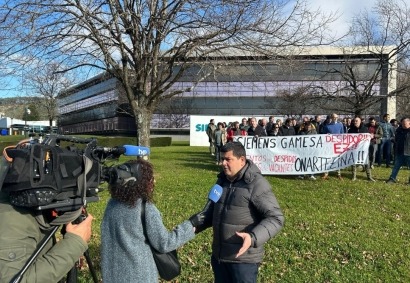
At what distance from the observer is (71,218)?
2.33 m

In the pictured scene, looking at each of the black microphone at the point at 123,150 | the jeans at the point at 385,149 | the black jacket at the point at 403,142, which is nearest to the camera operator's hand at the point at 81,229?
the black microphone at the point at 123,150

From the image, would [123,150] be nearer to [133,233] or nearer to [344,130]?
[133,233]

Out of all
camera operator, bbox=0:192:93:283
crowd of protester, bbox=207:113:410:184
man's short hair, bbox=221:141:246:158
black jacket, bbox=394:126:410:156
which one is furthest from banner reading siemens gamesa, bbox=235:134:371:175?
camera operator, bbox=0:192:93:283

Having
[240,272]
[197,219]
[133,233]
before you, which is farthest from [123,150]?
[240,272]

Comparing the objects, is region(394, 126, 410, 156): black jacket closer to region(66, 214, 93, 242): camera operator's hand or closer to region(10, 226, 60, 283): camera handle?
region(66, 214, 93, 242): camera operator's hand

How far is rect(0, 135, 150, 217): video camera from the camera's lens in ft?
6.77

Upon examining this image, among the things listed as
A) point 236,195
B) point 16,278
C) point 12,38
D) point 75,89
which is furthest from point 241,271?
point 75,89

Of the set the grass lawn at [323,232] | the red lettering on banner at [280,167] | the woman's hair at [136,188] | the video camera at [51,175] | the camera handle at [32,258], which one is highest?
the video camera at [51,175]

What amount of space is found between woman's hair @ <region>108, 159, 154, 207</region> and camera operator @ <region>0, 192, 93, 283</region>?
658 mm

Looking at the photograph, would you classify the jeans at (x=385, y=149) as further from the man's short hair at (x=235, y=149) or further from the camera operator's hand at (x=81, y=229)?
the camera operator's hand at (x=81, y=229)

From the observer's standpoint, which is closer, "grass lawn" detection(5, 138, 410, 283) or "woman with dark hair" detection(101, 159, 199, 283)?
"woman with dark hair" detection(101, 159, 199, 283)

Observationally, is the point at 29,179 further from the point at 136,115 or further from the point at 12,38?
the point at 136,115

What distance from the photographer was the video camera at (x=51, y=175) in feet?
6.77

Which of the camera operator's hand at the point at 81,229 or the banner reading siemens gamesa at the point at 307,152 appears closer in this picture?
the camera operator's hand at the point at 81,229
